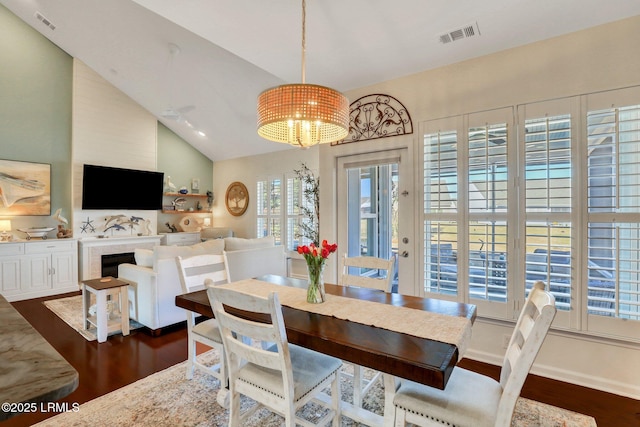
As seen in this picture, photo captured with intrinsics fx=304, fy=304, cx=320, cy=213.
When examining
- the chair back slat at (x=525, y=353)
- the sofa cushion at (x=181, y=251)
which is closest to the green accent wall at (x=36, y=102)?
the sofa cushion at (x=181, y=251)

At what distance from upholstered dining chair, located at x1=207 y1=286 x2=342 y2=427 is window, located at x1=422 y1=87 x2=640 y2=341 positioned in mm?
1705

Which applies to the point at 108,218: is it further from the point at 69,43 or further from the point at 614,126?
the point at 614,126

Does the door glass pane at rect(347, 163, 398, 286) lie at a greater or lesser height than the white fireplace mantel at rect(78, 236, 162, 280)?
greater

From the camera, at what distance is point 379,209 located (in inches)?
138

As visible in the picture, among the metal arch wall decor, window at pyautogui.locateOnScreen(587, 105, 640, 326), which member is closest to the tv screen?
the metal arch wall decor

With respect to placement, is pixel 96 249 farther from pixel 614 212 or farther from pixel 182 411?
pixel 614 212

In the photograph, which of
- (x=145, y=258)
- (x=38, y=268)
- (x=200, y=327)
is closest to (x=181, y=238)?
(x=38, y=268)

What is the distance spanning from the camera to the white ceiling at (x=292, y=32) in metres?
2.29

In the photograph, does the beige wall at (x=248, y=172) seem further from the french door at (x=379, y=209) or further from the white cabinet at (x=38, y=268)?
the white cabinet at (x=38, y=268)

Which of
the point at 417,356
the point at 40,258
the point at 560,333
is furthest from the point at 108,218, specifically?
the point at 560,333

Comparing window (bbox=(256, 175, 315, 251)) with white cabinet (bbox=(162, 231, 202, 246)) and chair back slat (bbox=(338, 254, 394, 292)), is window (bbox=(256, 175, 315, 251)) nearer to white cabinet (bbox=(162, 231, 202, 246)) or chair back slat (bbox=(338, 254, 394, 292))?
white cabinet (bbox=(162, 231, 202, 246))

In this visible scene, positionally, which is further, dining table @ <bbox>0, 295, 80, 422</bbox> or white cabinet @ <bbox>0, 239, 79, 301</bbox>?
white cabinet @ <bbox>0, 239, 79, 301</bbox>

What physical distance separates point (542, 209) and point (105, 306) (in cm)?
437

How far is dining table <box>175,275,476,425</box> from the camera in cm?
124
